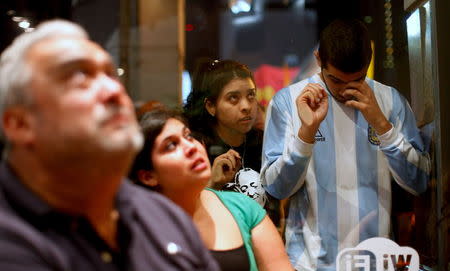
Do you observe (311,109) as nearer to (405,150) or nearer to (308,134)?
(308,134)

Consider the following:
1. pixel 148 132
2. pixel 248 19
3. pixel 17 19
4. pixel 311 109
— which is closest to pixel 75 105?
pixel 148 132

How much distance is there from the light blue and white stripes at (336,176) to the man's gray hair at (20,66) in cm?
119

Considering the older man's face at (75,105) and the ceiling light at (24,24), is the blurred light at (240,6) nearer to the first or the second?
the ceiling light at (24,24)

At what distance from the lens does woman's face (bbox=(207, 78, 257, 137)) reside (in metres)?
2.39

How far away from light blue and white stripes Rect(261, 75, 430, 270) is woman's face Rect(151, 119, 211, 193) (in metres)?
0.55

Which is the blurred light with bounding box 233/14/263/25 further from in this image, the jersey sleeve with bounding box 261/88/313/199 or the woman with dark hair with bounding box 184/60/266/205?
the jersey sleeve with bounding box 261/88/313/199

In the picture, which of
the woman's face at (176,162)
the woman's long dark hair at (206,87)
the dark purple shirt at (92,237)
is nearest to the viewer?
the dark purple shirt at (92,237)

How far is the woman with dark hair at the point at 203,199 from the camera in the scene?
1960 mm

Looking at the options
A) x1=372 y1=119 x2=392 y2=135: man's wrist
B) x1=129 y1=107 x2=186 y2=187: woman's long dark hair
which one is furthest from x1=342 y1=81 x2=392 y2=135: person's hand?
x1=129 y1=107 x2=186 y2=187: woman's long dark hair

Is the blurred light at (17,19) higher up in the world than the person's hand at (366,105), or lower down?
higher up

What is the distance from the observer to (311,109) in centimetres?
242

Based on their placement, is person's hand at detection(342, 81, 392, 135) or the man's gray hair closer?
the man's gray hair

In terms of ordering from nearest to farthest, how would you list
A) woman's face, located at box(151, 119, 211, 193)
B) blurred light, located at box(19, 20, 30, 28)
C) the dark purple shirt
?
the dark purple shirt
woman's face, located at box(151, 119, 211, 193)
blurred light, located at box(19, 20, 30, 28)

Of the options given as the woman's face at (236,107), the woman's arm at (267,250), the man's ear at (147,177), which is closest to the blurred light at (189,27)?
the woman's face at (236,107)
